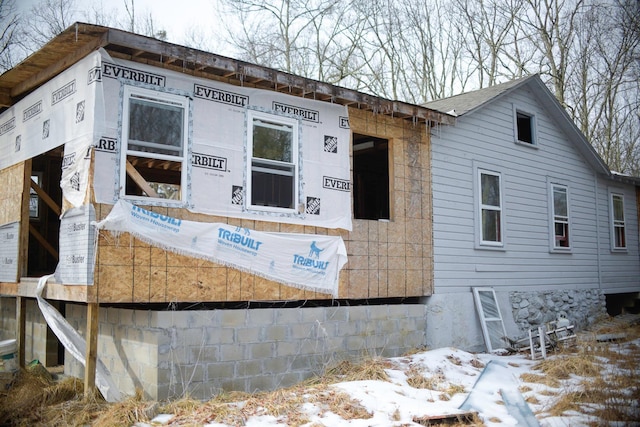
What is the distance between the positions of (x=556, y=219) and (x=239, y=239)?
949 centimetres

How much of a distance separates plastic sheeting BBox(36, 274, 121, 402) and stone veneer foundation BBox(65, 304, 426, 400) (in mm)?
327

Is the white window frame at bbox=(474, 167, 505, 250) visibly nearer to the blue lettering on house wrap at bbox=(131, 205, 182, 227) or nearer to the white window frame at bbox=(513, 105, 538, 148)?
the white window frame at bbox=(513, 105, 538, 148)

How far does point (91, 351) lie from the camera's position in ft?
23.8

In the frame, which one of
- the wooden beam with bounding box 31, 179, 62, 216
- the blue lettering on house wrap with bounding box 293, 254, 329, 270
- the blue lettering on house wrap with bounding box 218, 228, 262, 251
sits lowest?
the blue lettering on house wrap with bounding box 293, 254, 329, 270

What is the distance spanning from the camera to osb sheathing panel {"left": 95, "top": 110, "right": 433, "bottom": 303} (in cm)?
730

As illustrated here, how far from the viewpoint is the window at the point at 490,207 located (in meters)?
12.3

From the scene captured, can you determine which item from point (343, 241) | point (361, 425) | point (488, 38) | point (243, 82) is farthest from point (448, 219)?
point (488, 38)

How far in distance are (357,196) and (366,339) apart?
5.81 m

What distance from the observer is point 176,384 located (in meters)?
7.38

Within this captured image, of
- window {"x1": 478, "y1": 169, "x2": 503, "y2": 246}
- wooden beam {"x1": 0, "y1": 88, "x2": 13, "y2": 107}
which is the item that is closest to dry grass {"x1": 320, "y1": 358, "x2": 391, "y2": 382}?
window {"x1": 478, "y1": 169, "x2": 503, "y2": 246}

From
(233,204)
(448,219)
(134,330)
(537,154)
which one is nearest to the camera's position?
(134,330)

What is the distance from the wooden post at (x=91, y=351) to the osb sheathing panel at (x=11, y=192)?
117 inches

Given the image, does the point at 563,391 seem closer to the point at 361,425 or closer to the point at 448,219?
the point at 361,425

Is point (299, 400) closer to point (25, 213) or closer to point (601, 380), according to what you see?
point (601, 380)
